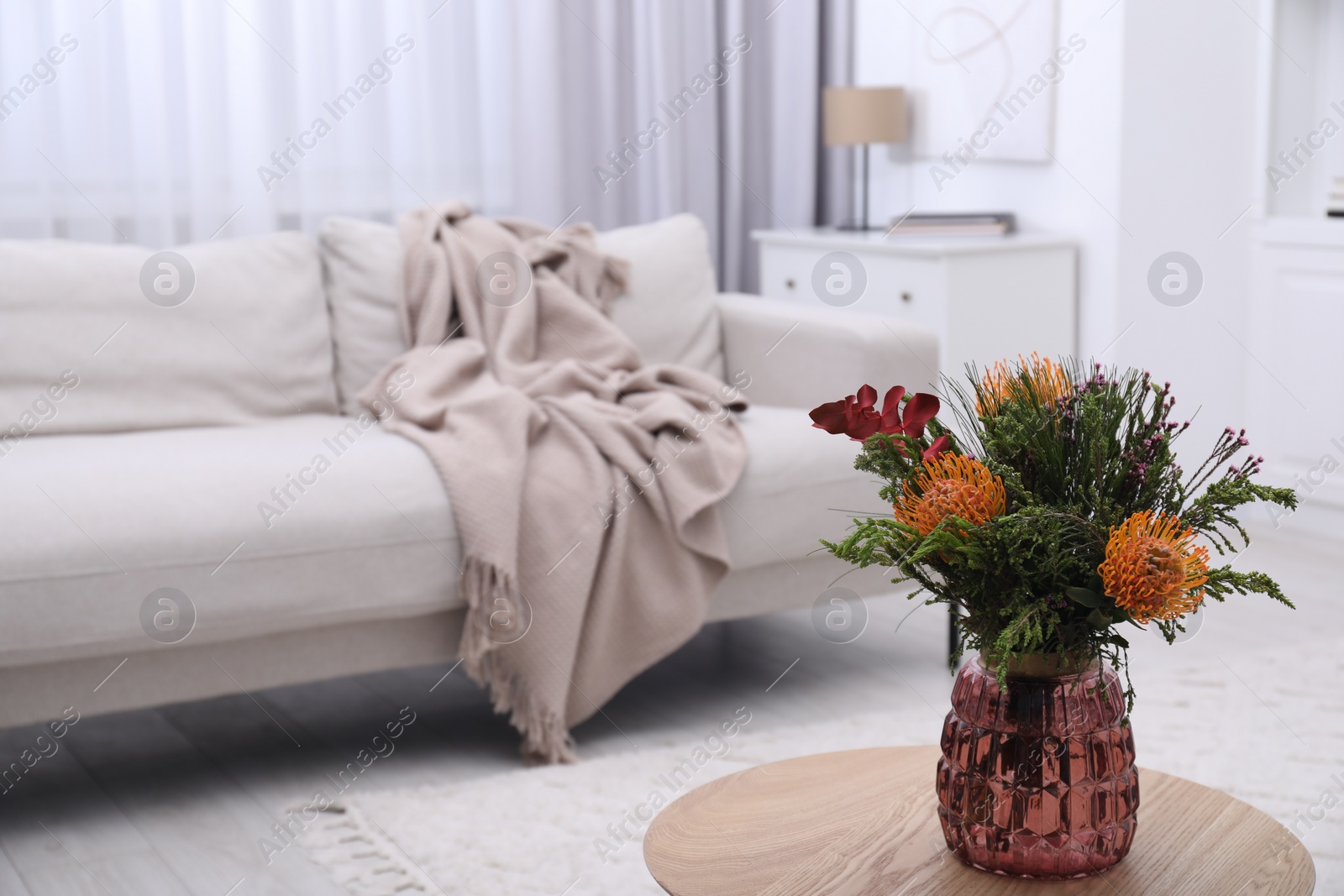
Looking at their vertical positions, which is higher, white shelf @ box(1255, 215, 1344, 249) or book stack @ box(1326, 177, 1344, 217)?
book stack @ box(1326, 177, 1344, 217)

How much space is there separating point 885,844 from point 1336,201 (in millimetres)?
2688

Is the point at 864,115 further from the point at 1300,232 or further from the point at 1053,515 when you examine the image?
the point at 1053,515

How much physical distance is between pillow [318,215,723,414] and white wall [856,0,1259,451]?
Answer: 105cm

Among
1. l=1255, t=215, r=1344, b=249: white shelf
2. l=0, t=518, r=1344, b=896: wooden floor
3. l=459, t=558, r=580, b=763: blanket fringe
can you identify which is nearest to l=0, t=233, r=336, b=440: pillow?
l=0, t=518, r=1344, b=896: wooden floor

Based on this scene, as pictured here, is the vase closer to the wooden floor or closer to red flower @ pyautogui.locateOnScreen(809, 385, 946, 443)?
red flower @ pyautogui.locateOnScreen(809, 385, 946, 443)

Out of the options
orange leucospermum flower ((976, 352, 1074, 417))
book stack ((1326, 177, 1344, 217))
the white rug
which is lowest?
the white rug

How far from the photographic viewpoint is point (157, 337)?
242 cm

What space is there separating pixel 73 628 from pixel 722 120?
2.56 m

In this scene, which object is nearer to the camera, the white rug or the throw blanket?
the white rug

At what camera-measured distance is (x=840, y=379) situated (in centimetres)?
259

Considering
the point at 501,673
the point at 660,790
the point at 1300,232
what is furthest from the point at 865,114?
the point at 660,790

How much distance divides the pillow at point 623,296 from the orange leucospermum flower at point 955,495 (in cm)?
170

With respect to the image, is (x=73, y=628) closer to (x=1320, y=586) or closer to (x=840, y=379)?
(x=840, y=379)

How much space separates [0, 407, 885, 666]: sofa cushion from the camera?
1.84 metres
